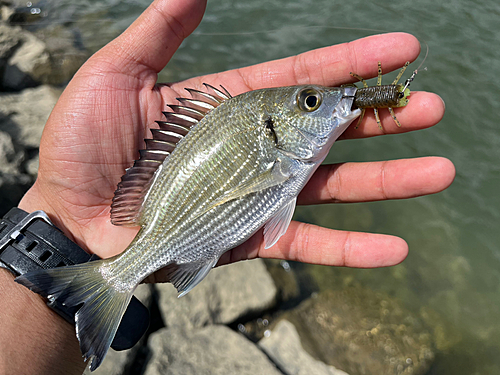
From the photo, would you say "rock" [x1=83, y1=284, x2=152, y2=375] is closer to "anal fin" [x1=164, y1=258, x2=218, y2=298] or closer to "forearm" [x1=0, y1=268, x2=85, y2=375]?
"forearm" [x1=0, y1=268, x2=85, y2=375]

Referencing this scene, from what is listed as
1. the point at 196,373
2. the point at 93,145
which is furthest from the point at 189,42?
the point at 196,373

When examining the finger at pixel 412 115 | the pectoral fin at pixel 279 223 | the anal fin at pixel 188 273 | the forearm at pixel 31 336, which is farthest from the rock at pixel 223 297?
the finger at pixel 412 115

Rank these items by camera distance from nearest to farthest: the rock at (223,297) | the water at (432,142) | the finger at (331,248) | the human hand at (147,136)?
1. the human hand at (147,136)
2. the finger at (331,248)
3. the rock at (223,297)
4. the water at (432,142)

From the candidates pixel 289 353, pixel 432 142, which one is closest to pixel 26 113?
pixel 289 353

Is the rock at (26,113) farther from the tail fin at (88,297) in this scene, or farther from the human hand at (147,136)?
the tail fin at (88,297)

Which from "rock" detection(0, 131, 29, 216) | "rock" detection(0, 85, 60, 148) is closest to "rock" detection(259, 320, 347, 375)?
"rock" detection(0, 131, 29, 216)

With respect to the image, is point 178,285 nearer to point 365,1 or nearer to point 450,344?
point 450,344

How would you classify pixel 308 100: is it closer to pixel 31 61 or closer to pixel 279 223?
pixel 279 223
